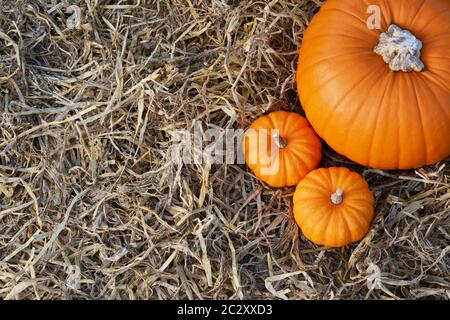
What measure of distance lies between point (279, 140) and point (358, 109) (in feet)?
1.25

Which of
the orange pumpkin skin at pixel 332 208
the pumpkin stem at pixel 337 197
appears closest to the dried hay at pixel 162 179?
the orange pumpkin skin at pixel 332 208

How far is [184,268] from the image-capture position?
295cm

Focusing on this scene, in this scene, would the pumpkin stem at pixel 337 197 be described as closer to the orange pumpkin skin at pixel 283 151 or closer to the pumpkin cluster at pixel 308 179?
the pumpkin cluster at pixel 308 179

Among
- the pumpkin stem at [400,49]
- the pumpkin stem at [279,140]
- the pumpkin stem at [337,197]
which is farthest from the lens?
the pumpkin stem at [279,140]

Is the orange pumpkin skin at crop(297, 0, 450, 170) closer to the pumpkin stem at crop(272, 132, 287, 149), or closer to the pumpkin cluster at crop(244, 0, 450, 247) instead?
the pumpkin cluster at crop(244, 0, 450, 247)

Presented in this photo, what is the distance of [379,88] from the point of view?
2744 millimetres

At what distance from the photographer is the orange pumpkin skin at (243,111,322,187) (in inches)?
116

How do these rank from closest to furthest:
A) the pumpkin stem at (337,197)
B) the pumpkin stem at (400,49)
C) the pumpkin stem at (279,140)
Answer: the pumpkin stem at (400,49)
the pumpkin stem at (337,197)
the pumpkin stem at (279,140)

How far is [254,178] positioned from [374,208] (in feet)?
1.95

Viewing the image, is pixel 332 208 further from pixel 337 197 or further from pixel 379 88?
pixel 379 88

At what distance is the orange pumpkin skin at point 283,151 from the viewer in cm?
296

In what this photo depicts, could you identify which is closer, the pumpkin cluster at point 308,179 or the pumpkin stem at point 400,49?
the pumpkin stem at point 400,49

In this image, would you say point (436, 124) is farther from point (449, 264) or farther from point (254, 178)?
point (254, 178)
